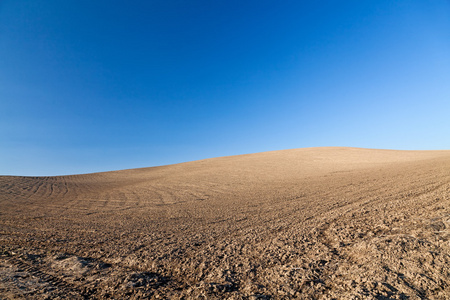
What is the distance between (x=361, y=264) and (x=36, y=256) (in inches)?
193

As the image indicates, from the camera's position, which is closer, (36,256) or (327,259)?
(327,259)

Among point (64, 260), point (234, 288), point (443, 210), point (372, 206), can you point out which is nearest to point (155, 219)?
point (64, 260)

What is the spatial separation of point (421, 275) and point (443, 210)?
255 cm

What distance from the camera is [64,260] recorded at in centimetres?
327

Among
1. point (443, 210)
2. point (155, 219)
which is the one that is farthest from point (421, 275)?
point (155, 219)

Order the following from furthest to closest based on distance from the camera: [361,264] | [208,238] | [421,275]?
[208,238] < [361,264] < [421,275]

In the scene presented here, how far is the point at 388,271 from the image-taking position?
2.26 meters

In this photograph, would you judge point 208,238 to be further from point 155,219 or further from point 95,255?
point 155,219

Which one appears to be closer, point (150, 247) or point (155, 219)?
point (150, 247)

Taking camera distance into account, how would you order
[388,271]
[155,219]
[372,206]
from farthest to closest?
[155,219], [372,206], [388,271]

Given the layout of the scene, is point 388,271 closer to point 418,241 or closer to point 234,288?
point 418,241

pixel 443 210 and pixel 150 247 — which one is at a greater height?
pixel 443 210

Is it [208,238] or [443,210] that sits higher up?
[443,210]

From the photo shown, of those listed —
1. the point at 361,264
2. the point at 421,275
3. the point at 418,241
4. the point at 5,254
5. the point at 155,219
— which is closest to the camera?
the point at 421,275
